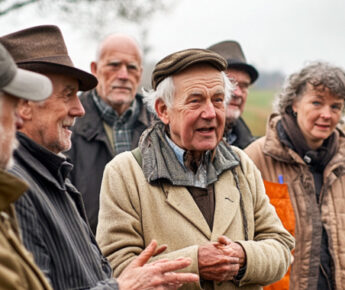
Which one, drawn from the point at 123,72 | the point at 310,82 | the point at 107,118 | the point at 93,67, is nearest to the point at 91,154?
the point at 107,118

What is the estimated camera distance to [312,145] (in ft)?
14.4

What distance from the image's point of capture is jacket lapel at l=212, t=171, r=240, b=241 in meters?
3.09

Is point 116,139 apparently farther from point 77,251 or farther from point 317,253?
point 77,251

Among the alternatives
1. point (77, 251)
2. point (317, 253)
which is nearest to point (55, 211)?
point (77, 251)

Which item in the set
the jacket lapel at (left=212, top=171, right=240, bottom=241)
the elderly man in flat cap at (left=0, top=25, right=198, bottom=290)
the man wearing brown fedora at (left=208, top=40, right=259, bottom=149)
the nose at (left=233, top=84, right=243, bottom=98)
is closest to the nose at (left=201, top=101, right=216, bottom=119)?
the jacket lapel at (left=212, top=171, right=240, bottom=241)

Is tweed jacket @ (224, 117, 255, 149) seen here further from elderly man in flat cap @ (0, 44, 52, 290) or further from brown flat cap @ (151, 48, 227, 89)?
elderly man in flat cap @ (0, 44, 52, 290)

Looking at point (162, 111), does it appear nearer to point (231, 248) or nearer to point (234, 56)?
point (231, 248)

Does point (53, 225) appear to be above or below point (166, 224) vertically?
above

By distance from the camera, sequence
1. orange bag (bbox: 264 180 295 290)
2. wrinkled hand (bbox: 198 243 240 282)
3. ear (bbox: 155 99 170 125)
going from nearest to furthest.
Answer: wrinkled hand (bbox: 198 243 240 282) < ear (bbox: 155 99 170 125) < orange bag (bbox: 264 180 295 290)

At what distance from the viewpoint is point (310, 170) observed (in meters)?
4.28

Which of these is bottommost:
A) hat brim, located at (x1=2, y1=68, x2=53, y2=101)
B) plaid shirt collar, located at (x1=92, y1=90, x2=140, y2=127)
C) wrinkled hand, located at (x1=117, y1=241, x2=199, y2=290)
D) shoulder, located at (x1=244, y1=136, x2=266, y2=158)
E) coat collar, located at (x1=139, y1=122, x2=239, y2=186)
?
wrinkled hand, located at (x1=117, y1=241, x2=199, y2=290)

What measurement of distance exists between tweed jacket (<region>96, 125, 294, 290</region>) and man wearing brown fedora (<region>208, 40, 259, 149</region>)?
1.92 metres

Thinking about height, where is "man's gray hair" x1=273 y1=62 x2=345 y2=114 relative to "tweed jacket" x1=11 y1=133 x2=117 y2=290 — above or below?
above

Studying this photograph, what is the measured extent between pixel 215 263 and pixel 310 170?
1677 mm
